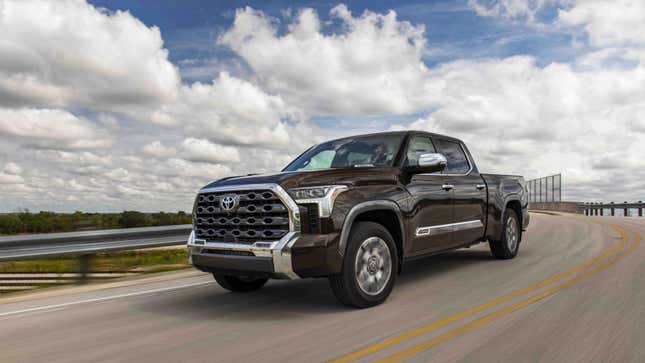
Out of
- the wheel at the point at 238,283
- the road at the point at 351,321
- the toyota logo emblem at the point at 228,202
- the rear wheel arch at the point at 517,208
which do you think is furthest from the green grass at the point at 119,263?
the rear wheel arch at the point at 517,208

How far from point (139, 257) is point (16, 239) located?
263 centimetres

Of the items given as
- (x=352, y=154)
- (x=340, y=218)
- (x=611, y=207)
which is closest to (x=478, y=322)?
(x=340, y=218)

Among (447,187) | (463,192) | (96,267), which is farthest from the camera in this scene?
(96,267)

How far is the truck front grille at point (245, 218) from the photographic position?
496 centimetres

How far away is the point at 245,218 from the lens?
17.0 ft

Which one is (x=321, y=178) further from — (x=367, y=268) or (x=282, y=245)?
(x=367, y=268)

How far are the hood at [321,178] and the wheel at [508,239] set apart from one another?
3.43 meters

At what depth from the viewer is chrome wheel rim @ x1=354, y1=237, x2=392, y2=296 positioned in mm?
5258

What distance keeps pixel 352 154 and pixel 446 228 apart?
154 cm

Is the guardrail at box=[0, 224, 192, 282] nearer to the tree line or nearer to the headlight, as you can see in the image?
the tree line

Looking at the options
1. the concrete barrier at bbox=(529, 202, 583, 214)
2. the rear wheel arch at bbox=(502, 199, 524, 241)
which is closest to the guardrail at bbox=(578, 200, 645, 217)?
the concrete barrier at bbox=(529, 202, 583, 214)

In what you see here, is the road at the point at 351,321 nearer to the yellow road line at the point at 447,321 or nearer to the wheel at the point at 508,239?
the yellow road line at the point at 447,321

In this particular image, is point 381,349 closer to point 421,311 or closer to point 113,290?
point 421,311

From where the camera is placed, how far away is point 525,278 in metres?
6.76
